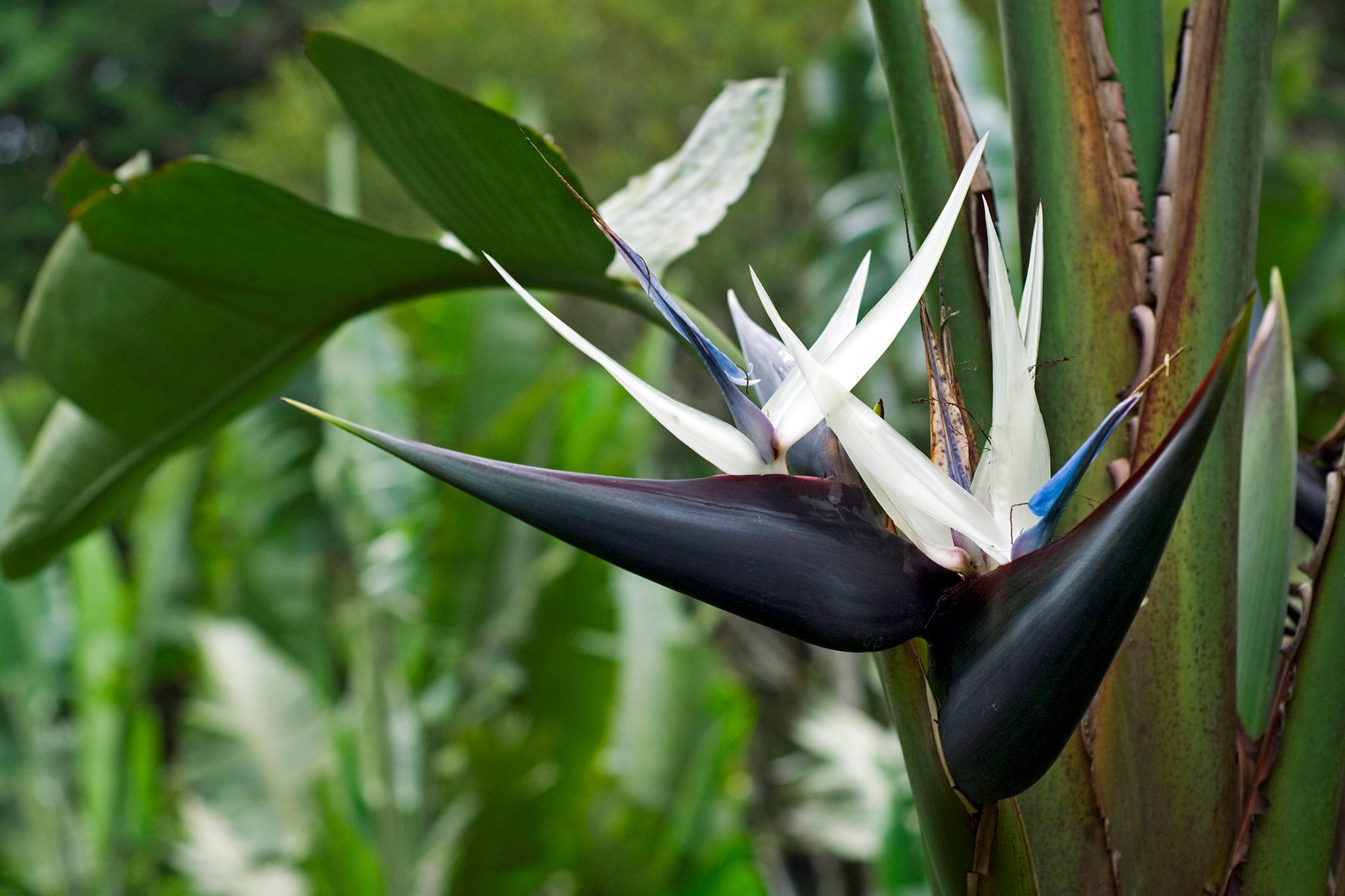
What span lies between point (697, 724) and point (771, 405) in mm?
2130

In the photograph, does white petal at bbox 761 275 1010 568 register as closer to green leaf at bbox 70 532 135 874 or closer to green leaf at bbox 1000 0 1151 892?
green leaf at bbox 1000 0 1151 892

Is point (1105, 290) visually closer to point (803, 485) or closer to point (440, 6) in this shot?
point (803, 485)

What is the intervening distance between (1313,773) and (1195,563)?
85 mm

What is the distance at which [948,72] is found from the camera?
46 centimetres

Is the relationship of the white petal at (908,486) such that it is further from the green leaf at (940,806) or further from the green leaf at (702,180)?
the green leaf at (702,180)

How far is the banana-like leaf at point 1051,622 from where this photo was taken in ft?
0.85

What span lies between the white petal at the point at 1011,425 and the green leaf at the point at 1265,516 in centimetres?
17

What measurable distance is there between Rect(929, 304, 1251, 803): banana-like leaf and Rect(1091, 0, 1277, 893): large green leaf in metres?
0.13

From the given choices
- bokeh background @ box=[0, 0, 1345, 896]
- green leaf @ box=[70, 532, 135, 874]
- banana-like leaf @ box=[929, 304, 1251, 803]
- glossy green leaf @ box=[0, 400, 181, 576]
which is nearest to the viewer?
banana-like leaf @ box=[929, 304, 1251, 803]

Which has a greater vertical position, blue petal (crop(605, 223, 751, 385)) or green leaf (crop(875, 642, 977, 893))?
blue petal (crop(605, 223, 751, 385))

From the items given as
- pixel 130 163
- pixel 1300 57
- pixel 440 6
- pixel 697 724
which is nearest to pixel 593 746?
pixel 697 724

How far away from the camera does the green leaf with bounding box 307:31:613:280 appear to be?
1.68 ft

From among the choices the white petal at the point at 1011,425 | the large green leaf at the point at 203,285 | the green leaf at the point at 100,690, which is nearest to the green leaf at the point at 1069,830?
the white petal at the point at 1011,425

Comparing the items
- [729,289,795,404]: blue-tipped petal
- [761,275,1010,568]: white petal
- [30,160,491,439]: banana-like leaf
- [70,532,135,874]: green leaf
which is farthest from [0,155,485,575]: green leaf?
[70,532,135,874]: green leaf
